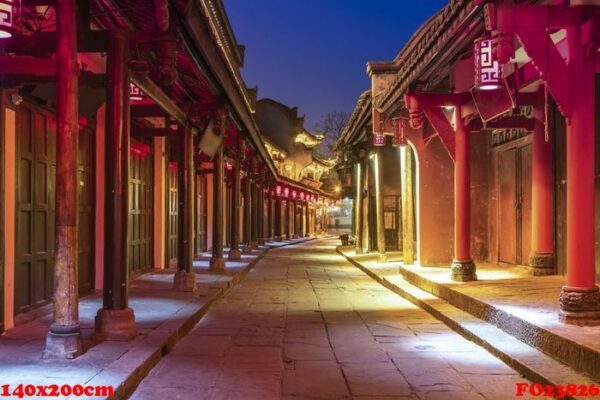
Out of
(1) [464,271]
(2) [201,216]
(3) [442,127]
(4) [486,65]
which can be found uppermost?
(4) [486,65]

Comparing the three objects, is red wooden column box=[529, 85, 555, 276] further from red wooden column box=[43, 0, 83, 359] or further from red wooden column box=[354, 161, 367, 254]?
red wooden column box=[354, 161, 367, 254]

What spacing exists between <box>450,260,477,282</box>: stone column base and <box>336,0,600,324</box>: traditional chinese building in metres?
0.02

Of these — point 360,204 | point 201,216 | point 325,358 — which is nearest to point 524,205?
point 325,358

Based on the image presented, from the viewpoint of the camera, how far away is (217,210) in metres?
16.5

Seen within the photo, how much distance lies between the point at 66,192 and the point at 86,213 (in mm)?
5149

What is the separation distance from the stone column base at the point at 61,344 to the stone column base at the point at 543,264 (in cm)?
928

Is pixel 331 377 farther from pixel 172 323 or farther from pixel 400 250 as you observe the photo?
pixel 400 250

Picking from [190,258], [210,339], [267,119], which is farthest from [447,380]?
[267,119]

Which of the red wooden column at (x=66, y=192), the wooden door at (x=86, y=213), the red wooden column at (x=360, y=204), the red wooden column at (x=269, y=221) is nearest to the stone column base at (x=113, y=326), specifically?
the red wooden column at (x=66, y=192)

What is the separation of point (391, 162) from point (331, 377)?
19692 millimetres

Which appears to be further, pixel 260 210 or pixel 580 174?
pixel 260 210

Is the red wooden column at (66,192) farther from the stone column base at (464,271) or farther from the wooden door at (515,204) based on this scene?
the wooden door at (515,204)

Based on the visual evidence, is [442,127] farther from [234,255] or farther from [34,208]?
[234,255]

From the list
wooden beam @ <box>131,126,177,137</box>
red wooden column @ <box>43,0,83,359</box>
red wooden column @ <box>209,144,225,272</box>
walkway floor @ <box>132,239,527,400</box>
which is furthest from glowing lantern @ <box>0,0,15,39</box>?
red wooden column @ <box>209,144,225,272</box>
